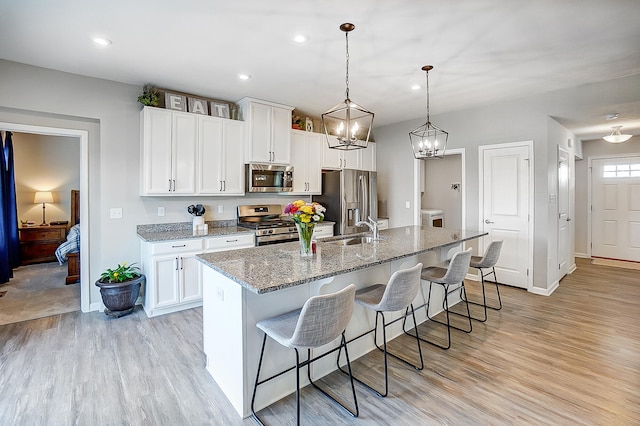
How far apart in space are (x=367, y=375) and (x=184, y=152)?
3.20 metres

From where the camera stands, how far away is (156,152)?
366 cm

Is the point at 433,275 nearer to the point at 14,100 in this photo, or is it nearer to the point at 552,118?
the point at 552,118

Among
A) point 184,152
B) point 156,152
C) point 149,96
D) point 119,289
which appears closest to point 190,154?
point 184,152

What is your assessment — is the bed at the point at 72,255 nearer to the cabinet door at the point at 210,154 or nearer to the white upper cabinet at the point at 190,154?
the white upper cabinet at the point at 190,154

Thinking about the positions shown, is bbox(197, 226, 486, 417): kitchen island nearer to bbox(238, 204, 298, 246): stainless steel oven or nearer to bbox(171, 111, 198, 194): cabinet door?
bbox(238, 204, 298, 246): stainless steel oven

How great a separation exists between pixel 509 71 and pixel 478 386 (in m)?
3.13

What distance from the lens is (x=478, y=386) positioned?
2205mm

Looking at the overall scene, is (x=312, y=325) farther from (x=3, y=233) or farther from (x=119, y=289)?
(x=3, y=233)

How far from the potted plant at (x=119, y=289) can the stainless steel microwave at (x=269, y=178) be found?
1770 mm

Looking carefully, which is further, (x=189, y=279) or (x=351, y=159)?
(x=351, y=159)

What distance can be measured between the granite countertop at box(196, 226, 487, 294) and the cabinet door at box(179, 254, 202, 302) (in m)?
1.32

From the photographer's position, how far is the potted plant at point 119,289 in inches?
130

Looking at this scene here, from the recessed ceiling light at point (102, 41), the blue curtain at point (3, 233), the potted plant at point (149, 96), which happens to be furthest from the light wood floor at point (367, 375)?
the recessed ceiling light at point (102, 41)

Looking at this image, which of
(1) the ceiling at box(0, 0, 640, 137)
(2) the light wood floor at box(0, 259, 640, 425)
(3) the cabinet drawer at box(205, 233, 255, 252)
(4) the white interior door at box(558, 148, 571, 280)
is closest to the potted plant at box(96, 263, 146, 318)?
(2) the light wood floor at box(0, 259, 640, 425)
